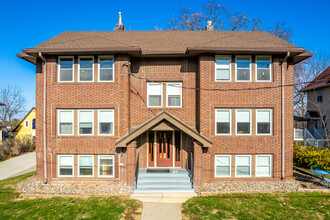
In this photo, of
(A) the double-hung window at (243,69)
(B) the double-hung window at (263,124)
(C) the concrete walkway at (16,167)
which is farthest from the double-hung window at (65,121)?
(B) the double-hung window at (263,124)

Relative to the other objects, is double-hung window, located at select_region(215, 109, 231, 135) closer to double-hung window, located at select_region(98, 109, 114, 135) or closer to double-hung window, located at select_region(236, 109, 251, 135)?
double-hung window, located at select_region(236, 109, 251, 135)

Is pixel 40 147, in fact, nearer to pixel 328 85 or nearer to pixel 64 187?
pixel 64 187

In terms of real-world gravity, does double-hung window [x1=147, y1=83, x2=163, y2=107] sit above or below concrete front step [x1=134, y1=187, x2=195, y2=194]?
above

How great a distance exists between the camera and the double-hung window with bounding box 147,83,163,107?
1031 centimetres

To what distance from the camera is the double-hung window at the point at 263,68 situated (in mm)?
9758

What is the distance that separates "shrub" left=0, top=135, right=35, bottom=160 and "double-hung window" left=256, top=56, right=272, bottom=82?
21516mm

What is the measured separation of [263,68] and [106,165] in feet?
31.1

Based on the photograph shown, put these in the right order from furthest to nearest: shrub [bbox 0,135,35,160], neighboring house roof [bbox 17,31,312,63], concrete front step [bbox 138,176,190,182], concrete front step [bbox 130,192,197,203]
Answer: shrub [bbox 0,135,35,160]
neighboring house roof [bbox 17,31,312,63]
concrete front step [bbox 138,176,190,182]
concrete front step [bbox 130,192,197,203]

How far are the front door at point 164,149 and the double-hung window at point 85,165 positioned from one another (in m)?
3.53

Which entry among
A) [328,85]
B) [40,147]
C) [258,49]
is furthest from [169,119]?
[328,85]

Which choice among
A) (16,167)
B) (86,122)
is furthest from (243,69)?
(16,167)

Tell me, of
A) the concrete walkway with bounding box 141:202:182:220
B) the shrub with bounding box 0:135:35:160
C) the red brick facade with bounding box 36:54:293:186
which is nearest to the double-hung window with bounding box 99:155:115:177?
the red brick facade with bounding box 36:54:293:186

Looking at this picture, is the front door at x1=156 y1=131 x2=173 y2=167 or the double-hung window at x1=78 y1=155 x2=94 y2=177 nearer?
the double-hung window at x1=78 y1=155 x2=94 y2=177

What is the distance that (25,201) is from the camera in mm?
7609
